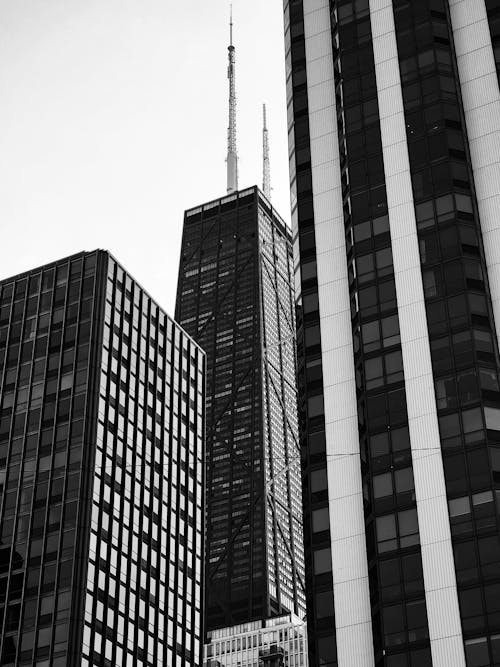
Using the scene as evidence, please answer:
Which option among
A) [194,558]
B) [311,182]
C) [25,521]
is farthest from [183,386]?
[311,182]

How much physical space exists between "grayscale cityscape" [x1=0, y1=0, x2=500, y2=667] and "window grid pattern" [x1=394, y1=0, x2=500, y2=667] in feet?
0.55

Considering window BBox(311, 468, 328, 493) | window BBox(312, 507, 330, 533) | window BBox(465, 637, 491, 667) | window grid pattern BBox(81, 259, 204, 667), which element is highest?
window grid pattern BBox(81, 259, 204, 667)

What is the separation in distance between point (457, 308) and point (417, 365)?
5644 mm

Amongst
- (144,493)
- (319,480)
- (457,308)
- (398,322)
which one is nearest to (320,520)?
(319,480)

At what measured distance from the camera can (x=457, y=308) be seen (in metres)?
93.3

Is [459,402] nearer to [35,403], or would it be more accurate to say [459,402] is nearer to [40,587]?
[40,587]

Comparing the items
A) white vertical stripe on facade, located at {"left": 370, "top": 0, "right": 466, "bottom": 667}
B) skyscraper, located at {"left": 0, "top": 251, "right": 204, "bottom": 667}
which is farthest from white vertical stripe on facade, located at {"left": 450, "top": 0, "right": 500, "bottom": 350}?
skyscraper, located at {"left": 0, "top": 251, "right": 204, "bottom": 667}

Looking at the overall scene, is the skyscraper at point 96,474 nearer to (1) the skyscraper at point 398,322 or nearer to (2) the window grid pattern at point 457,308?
(1) the skyscraper at point 398,322

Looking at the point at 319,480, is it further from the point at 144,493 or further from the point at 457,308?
the point at 144,493

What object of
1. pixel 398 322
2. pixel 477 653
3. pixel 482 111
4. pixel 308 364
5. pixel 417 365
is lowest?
pixel 477 653

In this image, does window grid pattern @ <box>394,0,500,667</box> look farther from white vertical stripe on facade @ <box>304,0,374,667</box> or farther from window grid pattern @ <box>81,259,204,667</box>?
window grid pattern @ <box>81,259,204,667</box>

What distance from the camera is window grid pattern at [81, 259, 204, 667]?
5089 inches

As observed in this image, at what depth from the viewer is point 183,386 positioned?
162 metres

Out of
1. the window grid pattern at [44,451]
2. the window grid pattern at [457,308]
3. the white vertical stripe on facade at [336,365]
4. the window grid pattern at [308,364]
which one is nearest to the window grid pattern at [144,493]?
the window grid pattern at [44,451]
